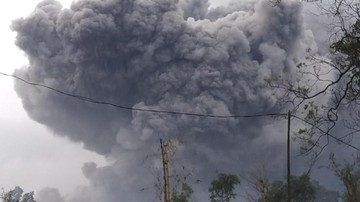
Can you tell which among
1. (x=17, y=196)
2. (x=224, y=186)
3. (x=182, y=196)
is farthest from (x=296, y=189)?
(x=17, y=196)

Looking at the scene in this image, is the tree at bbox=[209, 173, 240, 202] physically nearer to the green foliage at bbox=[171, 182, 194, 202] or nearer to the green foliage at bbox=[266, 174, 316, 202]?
the green foliage at bbox=[266, 174, 316, 202]

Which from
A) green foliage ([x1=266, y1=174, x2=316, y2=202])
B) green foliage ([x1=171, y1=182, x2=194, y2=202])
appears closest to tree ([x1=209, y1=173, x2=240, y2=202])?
green foliage ([x1=266, y1=174, x2=316, y2=202])

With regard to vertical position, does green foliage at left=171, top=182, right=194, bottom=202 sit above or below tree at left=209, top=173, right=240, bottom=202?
below

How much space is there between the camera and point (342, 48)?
42.4 ft

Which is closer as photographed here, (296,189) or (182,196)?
(182,196)

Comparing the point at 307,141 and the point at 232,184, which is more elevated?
the point at 232,184

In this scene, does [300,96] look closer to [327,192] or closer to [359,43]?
[359,43]

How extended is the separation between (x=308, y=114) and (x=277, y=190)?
5638cm

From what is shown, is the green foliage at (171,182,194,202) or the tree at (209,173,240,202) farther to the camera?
the tree at (209,173,240,202)

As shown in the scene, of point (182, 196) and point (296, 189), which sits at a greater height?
point (296, 189)

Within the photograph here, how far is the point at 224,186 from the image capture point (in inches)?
2702

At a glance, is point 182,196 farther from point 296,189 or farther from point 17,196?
point 17,196

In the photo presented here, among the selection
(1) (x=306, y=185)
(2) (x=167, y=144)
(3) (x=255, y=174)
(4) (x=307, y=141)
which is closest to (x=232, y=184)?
(1) (x=306, y=185)

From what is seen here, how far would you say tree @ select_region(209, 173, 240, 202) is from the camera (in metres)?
68.2
